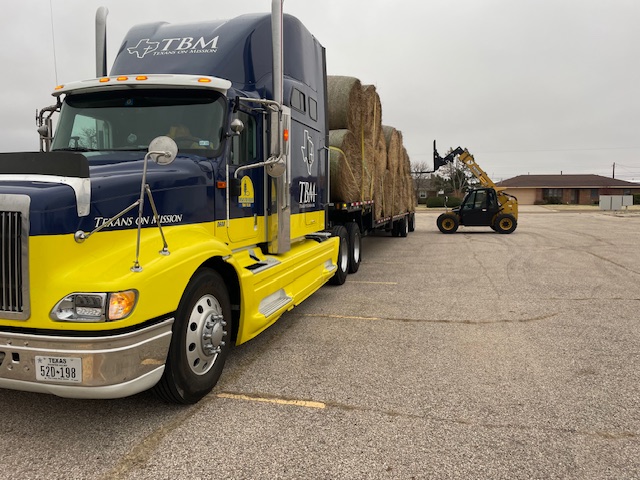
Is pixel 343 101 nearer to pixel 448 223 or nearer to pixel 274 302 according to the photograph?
pixel 274 302

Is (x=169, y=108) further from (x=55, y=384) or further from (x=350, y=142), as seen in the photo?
(x=350, y=142)

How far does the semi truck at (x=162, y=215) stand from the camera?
107 inches

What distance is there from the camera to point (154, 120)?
4156 mm

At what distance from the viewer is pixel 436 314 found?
6.20 meters

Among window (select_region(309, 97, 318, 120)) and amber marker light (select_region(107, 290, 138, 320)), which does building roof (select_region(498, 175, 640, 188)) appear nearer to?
window (select_region(309, 97, 318, 120))

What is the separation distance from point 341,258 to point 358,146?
2405 millimetres

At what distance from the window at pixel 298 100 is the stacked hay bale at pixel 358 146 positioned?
216 centimetres

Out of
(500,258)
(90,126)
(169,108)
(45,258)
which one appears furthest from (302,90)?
(500,258)

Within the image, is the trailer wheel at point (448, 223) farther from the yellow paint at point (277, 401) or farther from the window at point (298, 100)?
the yellow paint at point (277, 401)

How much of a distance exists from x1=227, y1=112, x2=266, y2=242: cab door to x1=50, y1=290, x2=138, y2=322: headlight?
174cm

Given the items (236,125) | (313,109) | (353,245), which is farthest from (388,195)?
(236,125)

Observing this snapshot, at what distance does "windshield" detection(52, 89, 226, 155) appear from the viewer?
412 cm

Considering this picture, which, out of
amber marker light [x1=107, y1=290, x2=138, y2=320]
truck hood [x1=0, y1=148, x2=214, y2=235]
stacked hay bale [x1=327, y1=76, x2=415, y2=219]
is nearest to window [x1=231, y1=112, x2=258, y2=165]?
truck hood [x1=0, y1=148, x2=214, y2=235]

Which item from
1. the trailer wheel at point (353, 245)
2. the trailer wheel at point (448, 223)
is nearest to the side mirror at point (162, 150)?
the trailer wheel at point (353, 245)
